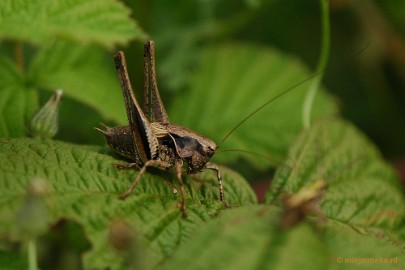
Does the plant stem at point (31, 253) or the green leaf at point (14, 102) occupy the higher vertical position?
the green leaf at point (14, 102)

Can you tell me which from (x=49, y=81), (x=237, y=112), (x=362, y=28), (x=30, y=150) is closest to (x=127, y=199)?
(x=30, y=150)

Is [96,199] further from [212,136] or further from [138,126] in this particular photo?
[212,136]

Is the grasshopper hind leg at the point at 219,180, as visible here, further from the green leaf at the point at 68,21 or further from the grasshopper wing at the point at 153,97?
the green leaf at the point at 68,21

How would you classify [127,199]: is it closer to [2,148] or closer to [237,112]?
[2,148]

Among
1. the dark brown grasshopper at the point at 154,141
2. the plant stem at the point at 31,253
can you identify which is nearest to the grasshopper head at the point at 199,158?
the dark brown grasshopper at the point at 154,141

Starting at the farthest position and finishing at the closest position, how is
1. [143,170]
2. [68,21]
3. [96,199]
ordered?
1. [68,21]
2. [143,170]
3. [96,199]

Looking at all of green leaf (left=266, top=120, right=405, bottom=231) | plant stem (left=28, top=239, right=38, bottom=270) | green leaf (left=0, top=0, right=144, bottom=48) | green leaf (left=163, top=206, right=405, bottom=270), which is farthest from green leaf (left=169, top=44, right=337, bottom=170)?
plant stem (left=28, top=239, right=38, bottom=270)

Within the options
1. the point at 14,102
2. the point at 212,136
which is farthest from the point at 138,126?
the point at 212,136

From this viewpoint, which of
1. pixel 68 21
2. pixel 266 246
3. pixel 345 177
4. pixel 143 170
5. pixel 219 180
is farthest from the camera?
pixel 345 177
